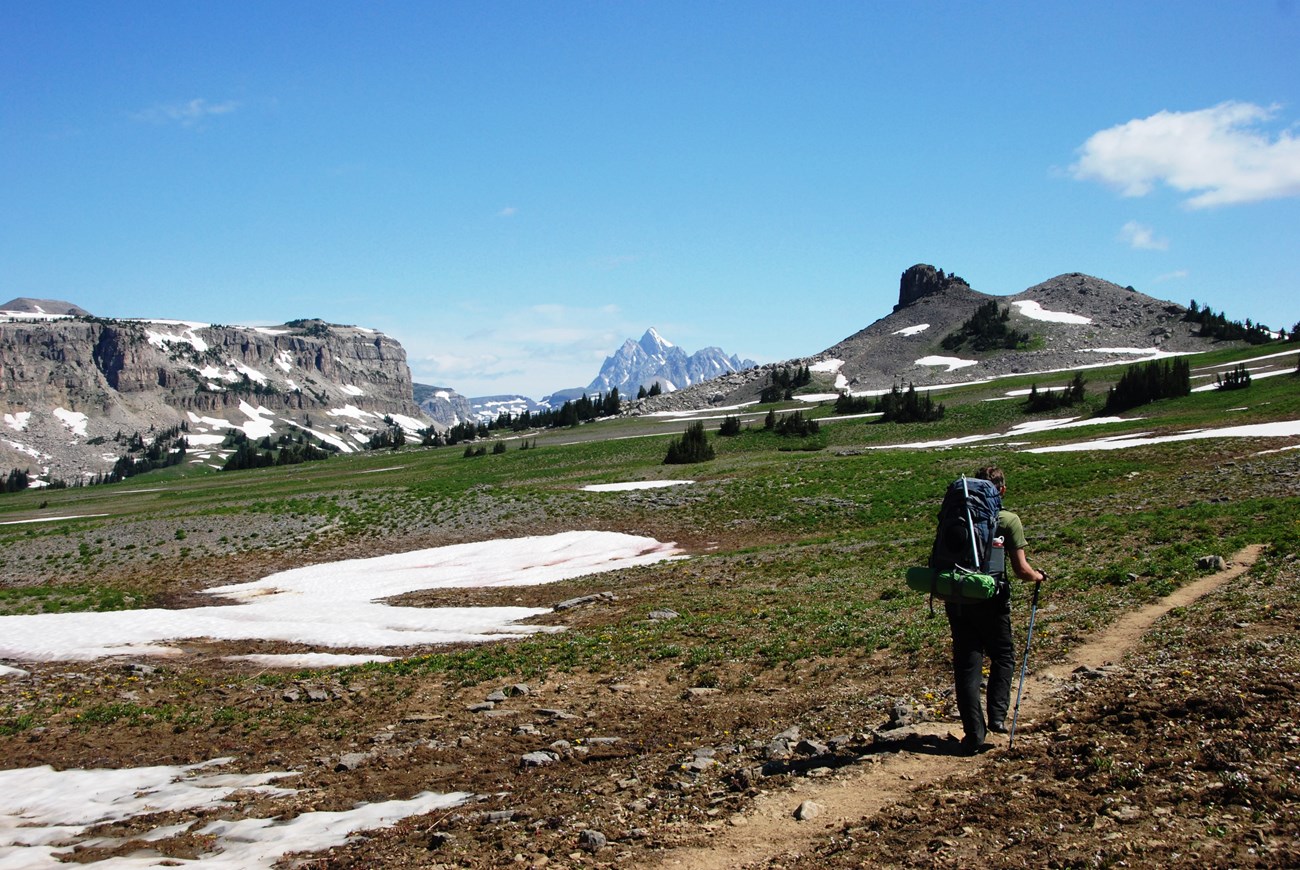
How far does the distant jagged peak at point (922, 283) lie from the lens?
606 ft

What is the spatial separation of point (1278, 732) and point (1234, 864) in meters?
2.69

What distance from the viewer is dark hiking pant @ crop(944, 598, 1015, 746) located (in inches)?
364

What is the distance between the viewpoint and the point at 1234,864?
5.86m

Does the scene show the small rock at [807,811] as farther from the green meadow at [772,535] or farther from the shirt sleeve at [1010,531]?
the green meadow at [772,535]

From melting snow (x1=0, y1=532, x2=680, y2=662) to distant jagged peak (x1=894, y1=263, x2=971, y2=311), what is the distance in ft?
554

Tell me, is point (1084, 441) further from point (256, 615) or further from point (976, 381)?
point (976, 381)

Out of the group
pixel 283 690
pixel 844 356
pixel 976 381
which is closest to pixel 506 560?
pixel 283 690

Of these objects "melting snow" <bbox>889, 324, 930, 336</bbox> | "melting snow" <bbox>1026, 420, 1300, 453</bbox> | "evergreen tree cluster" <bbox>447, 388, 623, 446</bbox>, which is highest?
"melting snow" <bbox>889, 324, 930, 336</bbox>

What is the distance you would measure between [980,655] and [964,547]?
53.8 inches

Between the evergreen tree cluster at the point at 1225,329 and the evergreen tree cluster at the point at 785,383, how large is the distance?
6426 cm

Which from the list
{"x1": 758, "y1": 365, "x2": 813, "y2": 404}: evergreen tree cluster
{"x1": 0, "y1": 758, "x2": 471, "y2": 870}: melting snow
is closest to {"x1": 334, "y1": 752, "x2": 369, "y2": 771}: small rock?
{"x1": 0, "y1": 758, "x2": 471, "y2": 870}: melting snow

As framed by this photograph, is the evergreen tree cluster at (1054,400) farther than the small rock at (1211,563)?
Yes

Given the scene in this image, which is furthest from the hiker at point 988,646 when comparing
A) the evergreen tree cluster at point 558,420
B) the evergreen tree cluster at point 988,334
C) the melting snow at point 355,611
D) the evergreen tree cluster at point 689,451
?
the evergreen tree cluster at point 988,334

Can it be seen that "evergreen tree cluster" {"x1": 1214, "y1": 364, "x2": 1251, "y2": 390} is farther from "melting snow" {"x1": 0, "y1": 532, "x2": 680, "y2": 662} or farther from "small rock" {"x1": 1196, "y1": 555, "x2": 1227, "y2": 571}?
"small rock" {"x1": 1196, "y1": 555, "x2": 1227, "y2": 571}
